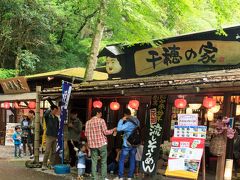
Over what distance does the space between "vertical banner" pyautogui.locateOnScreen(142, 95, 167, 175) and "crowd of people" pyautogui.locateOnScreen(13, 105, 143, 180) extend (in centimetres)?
44

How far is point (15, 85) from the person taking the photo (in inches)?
972

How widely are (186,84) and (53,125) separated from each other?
613 cm

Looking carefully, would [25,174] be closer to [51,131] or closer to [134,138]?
[51,131]

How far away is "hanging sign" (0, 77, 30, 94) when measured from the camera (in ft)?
78.8

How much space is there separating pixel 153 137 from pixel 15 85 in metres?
15.2

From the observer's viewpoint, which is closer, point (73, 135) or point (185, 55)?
point (185, 55)

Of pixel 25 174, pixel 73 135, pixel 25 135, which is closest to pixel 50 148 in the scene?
pixel 73 135

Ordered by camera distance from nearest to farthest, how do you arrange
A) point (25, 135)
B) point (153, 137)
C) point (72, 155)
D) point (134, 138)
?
1. point (153, 137)
2. point (134, 138)
3. point (72, 155)
4. point (25, 135)

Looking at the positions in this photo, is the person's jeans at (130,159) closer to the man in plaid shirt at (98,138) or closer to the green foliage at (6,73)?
the man in plaid shirt at (98,138)

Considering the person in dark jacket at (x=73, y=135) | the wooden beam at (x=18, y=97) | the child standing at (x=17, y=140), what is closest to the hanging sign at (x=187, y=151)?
the person in dark jacket at (x=73, y=135)

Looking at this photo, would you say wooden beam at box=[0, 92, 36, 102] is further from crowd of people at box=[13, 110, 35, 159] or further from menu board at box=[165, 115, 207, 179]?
menu board at box=[165, 115, 207, 179]

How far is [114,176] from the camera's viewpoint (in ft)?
42.3

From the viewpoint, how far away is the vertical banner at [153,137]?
11.8 metres

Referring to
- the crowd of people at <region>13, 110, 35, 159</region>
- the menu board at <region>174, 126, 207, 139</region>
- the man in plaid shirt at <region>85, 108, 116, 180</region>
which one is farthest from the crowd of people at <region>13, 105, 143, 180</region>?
the crowd of people at <region>13, 110, 35, 159</region>
